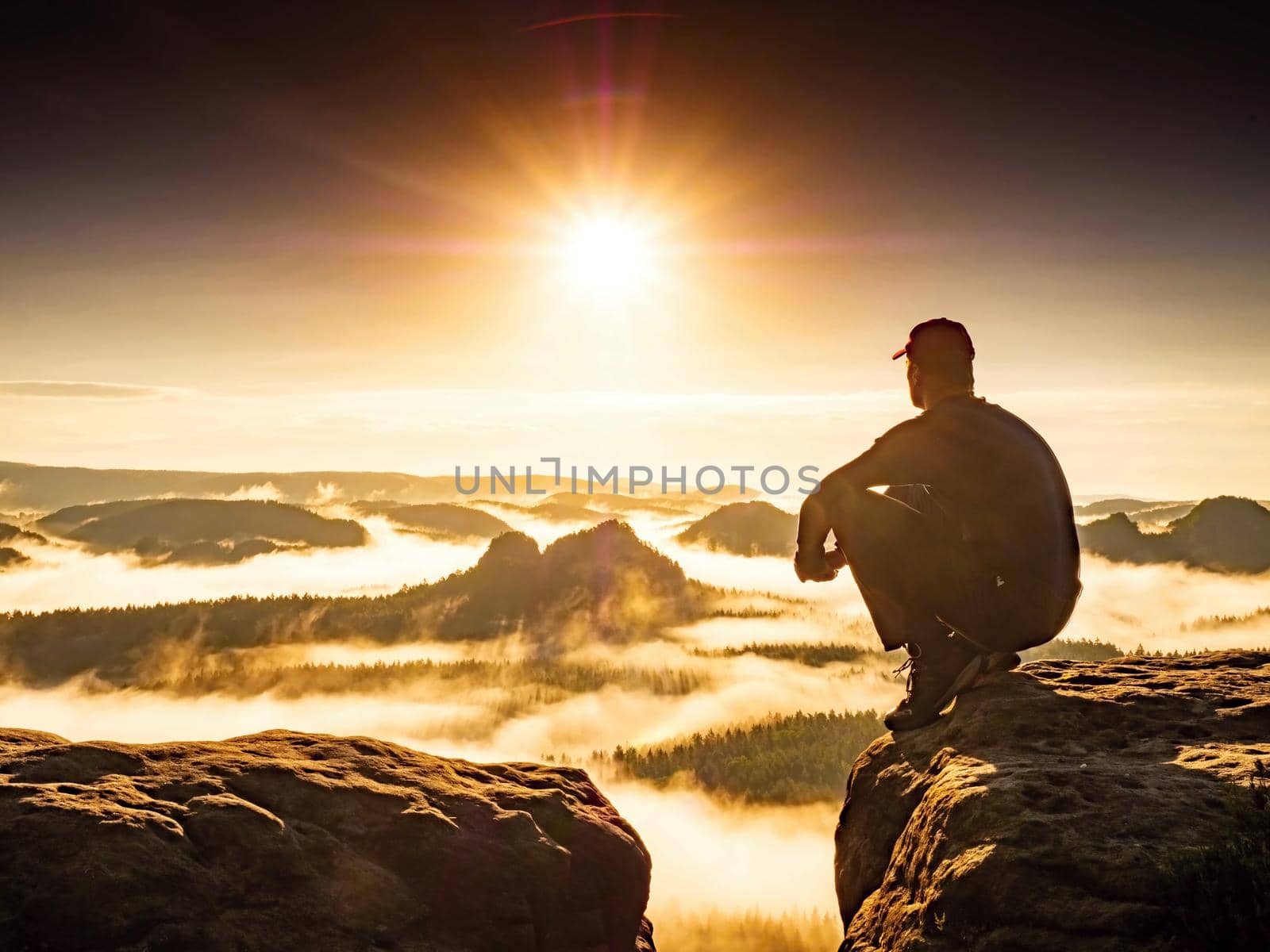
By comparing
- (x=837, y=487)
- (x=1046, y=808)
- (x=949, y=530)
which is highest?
(x=837, y=487)

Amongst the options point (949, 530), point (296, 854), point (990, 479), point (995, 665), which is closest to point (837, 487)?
point (949, 530)

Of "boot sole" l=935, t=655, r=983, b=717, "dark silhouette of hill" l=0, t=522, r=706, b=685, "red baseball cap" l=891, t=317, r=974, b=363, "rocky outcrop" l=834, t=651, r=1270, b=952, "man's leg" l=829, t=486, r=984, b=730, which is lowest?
"dark silhouette of hill" l=0, t=522, r=706, b=685

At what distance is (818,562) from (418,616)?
14706cm

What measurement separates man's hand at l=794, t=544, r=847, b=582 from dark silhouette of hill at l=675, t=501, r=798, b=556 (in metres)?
164

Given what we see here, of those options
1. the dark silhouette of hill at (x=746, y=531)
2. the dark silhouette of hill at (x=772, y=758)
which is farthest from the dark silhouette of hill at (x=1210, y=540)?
the dark silhouette of hill at (x=772, y=758)

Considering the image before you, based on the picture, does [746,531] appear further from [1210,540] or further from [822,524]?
[822,524]

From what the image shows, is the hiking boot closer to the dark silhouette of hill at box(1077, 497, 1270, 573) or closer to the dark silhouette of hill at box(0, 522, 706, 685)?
the dark silhouette of hill at box(0, 522, 706, 685)

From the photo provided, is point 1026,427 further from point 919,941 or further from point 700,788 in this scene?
point 700,788

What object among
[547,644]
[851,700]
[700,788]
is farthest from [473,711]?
[700,788]

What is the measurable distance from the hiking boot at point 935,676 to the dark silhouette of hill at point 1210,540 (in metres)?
174

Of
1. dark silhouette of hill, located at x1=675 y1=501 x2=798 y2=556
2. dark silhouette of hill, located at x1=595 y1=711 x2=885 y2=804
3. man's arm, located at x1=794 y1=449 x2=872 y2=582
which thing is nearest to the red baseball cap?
man's arm, located at x1=794 y1=449 x2=872 y2=582

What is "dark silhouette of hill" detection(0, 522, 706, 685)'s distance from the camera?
120 meters

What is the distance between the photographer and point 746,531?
590ft

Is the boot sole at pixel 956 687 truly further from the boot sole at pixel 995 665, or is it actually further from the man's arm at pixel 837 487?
the man's arm at pixel 837 487
